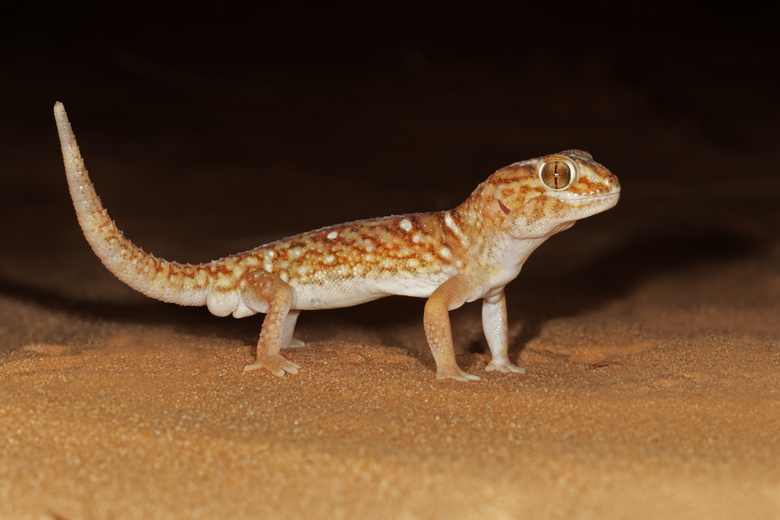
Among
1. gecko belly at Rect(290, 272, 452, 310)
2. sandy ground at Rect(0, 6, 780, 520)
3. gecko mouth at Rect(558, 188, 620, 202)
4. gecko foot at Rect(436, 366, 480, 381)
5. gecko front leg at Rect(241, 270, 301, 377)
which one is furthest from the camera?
gecko belly at Rect(290, 272, 452, 310)

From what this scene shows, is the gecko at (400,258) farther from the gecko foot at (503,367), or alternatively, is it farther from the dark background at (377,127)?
the dark background at (377,127)

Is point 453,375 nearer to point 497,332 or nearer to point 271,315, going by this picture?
point 497,332

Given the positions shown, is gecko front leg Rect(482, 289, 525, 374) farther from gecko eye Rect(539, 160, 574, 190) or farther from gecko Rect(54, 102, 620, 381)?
gecko eye Rect(539, 160, 574, 190)

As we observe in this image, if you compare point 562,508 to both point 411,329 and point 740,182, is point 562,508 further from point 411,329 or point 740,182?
point 740,182

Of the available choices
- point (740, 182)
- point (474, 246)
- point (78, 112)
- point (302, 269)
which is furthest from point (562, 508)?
point (78, 112)

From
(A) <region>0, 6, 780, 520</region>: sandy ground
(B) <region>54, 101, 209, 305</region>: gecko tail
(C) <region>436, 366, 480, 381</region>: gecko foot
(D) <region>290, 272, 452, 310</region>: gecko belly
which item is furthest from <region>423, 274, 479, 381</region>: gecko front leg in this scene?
(B) <region>54, 101, 209, 305</region>: gecko tail

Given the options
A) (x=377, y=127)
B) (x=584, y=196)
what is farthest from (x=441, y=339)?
(x=377, y=127)
